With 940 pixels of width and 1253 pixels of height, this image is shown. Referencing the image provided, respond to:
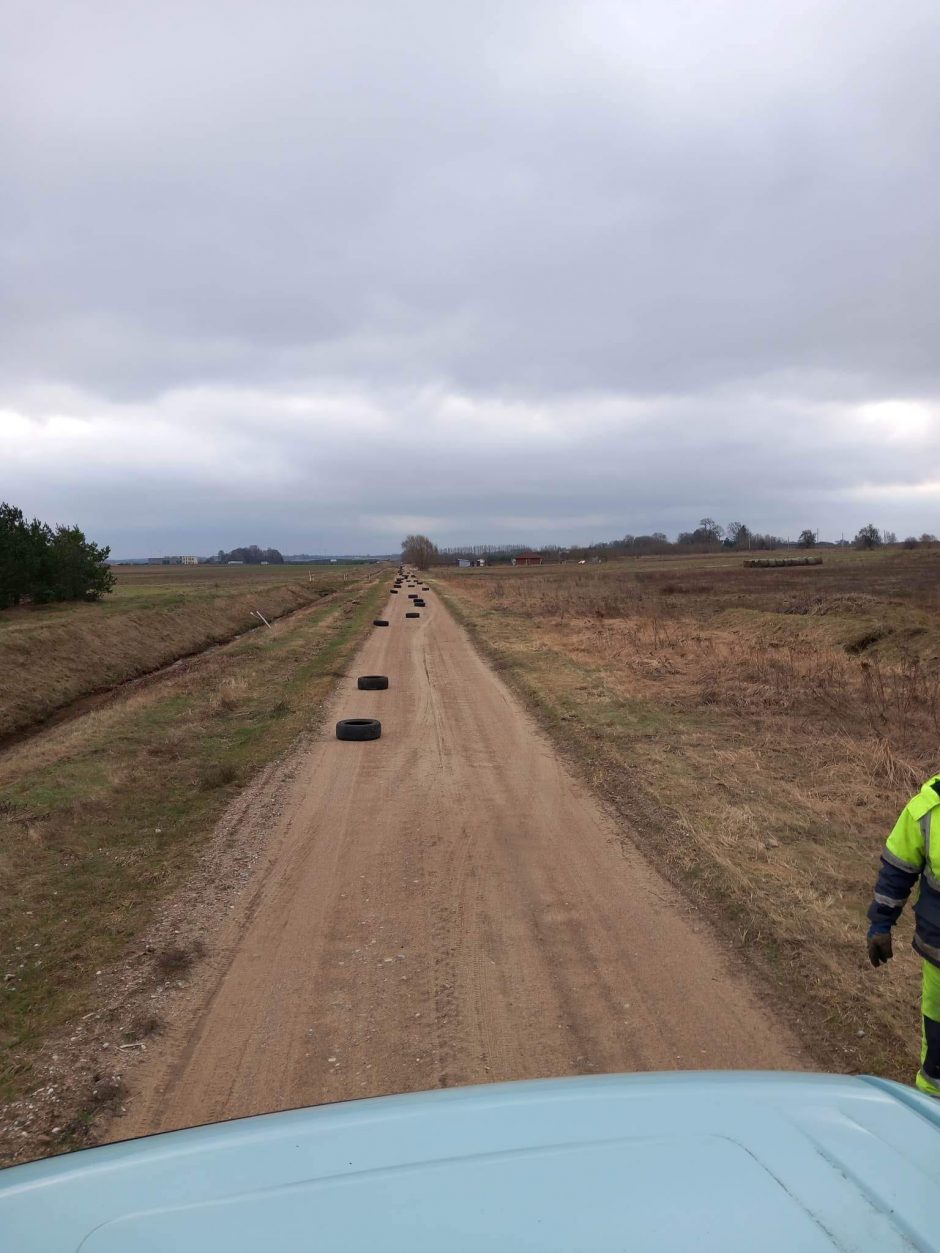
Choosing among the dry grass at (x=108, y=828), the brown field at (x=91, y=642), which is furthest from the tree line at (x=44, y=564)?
the dry grass at (x=108, y=828)

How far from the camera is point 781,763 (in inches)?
386

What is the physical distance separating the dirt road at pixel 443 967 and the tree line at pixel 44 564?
27.5m

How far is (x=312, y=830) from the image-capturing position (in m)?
7.65

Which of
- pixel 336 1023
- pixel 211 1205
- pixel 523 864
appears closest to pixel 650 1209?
pixel 211 1205

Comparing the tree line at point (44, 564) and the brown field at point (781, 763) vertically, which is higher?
the tree line at point (44, 564)

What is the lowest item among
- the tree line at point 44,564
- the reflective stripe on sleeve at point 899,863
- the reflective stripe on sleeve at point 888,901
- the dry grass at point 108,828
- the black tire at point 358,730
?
the dry grass at point 108,828

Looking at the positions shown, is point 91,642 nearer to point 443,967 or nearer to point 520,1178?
point 443,967

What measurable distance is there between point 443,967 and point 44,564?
3303cm

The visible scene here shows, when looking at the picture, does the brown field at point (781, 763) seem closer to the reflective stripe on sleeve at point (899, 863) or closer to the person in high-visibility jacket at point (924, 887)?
the person in high-visibility jacket at point (924, 887)

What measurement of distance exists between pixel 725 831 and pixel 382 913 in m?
3.39

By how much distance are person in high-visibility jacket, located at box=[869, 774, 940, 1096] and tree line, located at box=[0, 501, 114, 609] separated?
33.3m

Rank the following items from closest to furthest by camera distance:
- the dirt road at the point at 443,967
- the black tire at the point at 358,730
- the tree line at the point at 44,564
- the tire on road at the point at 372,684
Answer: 1. the dirt road at the point at 443,967
2. the black tire at the point at 358,730
3. the tire on road at the point at 372,684
4. the tree line at the point at 44,564

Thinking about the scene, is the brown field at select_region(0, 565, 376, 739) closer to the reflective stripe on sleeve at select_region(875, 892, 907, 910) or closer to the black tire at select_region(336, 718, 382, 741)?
the black tire at select_region(336, 718, 382, 741)

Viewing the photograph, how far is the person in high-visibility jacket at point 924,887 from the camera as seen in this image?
10.7 ft
